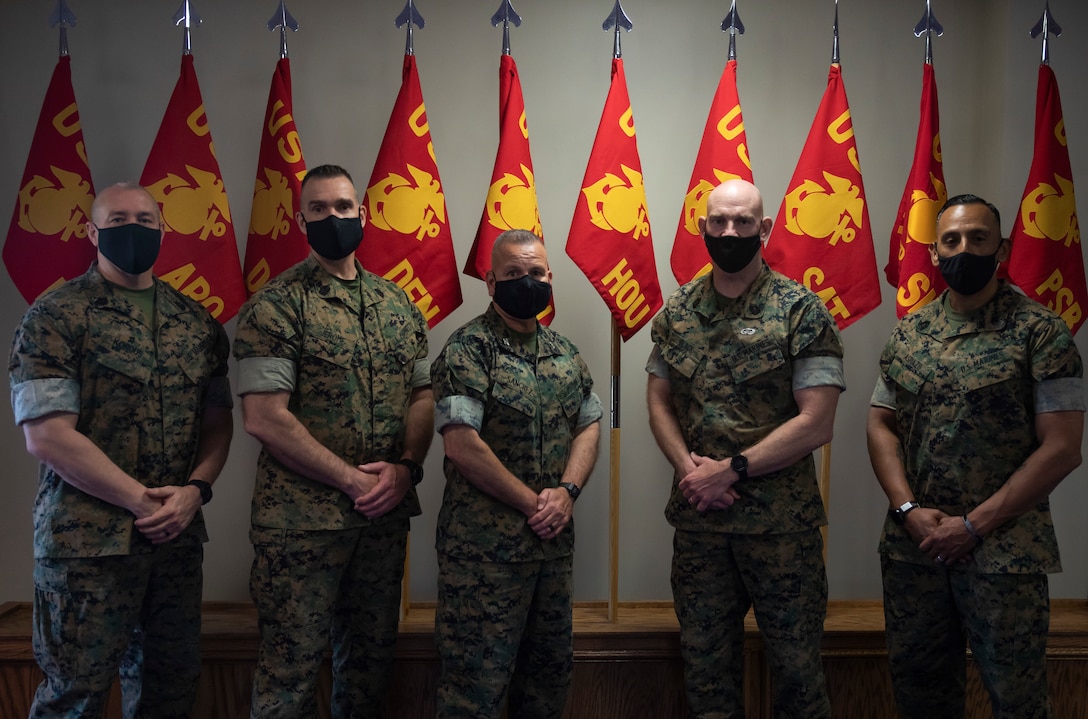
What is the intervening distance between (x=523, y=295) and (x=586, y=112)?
1.49m

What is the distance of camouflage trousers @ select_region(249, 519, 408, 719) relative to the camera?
2.48 metres

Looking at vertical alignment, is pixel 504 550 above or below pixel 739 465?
below

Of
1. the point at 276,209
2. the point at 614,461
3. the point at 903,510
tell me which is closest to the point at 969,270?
A: the point at 903,510

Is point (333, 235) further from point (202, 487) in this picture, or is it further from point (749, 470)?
point (749, 470)

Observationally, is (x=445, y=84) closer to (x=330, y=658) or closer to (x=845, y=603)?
(x=330, y=658)

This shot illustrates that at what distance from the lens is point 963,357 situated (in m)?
2.60

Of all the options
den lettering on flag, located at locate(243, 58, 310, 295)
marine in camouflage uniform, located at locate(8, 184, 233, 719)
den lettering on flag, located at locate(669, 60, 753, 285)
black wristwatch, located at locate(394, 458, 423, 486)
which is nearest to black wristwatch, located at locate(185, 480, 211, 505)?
marine in camouflage uniform, located at locate(8, 184, 233, 719)

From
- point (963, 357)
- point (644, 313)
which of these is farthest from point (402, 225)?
point (963, 357)

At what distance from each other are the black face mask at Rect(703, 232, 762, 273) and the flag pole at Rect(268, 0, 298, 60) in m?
1.79

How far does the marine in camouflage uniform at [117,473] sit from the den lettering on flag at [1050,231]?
2.88 metres

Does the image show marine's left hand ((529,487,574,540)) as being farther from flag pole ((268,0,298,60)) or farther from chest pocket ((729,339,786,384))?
flag pole ((268,0,298,60))

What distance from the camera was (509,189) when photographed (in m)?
3.23

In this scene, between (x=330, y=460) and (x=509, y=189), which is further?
(x=509, y=189)

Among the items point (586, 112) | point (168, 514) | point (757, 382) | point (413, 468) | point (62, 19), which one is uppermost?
point (62, 19)
